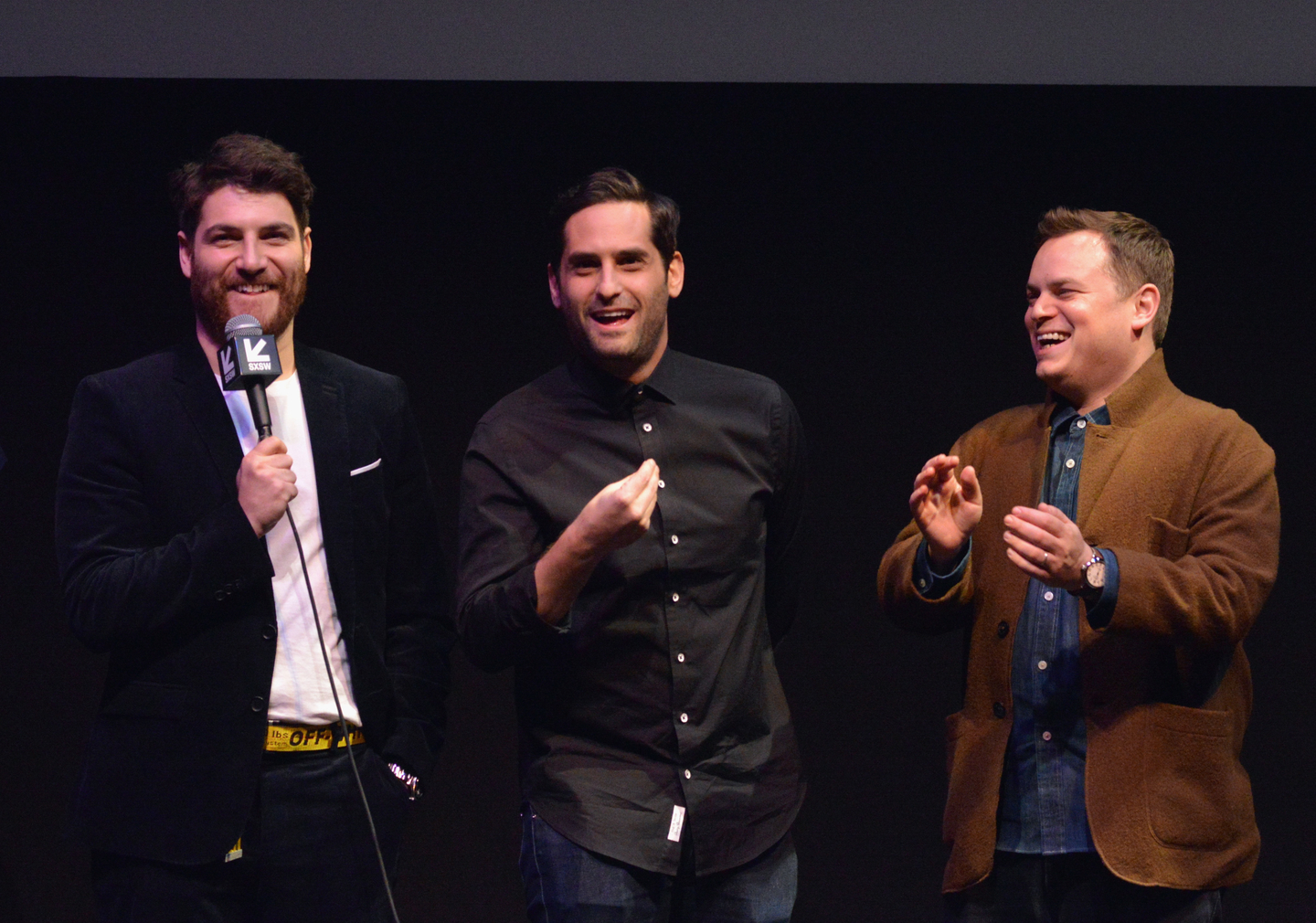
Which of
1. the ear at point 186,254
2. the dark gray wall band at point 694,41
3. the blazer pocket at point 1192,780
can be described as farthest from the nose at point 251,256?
the blazer pocket at point 1192,780

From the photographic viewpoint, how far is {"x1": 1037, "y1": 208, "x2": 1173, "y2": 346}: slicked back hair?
2.24 metres

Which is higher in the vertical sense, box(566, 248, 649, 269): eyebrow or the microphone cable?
box(566, 248, 649, 269): eyebrow

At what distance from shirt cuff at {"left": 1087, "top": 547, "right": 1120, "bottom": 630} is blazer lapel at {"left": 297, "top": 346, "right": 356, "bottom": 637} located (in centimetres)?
112

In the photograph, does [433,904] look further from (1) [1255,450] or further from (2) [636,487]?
(1) [1255,450]

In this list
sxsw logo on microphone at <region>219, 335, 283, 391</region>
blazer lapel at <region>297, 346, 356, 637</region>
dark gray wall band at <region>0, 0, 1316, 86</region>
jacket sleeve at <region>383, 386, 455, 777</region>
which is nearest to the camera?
sxsw logo on microphone at <region>219, 335, 283, 391</region>

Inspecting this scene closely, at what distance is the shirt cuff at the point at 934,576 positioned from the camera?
2.16m

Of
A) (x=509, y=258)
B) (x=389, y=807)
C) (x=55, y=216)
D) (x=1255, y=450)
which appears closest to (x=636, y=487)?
(x=389, y=807)

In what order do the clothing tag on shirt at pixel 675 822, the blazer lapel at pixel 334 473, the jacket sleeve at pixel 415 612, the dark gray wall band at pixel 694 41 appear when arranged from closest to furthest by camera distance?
the clothing tag on shirt at pixel 675 822, the blazer lapel at pixel 334 473, the jacket sleeve at pixel 415 612, the dark gray wall band at pixel 694 41

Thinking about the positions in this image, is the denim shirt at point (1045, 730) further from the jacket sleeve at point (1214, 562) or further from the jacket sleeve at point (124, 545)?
the jacket sleeve at point (124, 545)

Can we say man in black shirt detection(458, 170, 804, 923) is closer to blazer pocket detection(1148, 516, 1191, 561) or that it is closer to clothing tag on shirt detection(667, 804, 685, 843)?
clothing tag on shirt detection(667, 804, 685, 843)

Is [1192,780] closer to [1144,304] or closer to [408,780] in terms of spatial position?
[1144,304]

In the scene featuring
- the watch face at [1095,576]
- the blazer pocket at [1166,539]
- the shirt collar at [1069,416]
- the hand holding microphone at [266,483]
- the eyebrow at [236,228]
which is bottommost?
the watch face at [1095,576]

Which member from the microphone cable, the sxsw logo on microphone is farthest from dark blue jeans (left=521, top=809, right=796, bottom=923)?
the sxsw logo on microphone

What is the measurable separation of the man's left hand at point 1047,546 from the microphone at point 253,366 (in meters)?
1.06
